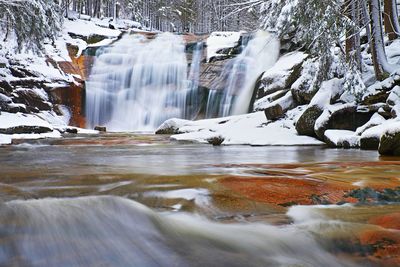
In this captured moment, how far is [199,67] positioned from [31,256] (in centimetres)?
1939

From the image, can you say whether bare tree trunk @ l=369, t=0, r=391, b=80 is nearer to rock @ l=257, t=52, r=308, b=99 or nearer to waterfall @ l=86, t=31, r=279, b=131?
rock @ l=257, t=52, r=308, b=99

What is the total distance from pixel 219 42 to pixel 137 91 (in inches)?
238

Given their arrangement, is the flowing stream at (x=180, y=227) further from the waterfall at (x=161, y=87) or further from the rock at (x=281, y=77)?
the waterfall at (x=161, y=87)

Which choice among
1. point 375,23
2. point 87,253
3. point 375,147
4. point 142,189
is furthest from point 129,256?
point 375,23

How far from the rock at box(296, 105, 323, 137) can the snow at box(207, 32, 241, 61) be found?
11.7 m

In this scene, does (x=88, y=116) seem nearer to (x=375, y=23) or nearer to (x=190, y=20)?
(x=375, y=23)

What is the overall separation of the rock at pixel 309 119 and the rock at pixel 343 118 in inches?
20.5

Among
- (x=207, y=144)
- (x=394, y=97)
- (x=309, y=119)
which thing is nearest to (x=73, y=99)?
(x=207, y=144)

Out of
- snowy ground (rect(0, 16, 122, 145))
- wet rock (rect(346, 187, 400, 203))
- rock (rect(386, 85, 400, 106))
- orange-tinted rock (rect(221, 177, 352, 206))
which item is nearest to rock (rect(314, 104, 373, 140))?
rock (rect(386, 85, 400, 106))

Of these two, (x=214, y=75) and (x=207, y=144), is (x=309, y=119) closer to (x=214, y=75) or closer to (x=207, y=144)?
(x=207, y=144)

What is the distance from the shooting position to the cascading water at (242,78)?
17.0 metres

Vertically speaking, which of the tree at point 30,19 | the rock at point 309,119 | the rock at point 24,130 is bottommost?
the rock at point 24,130

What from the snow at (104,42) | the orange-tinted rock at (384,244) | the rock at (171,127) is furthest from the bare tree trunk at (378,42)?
the snow at (104,42)

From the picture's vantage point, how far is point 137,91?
1984cm
